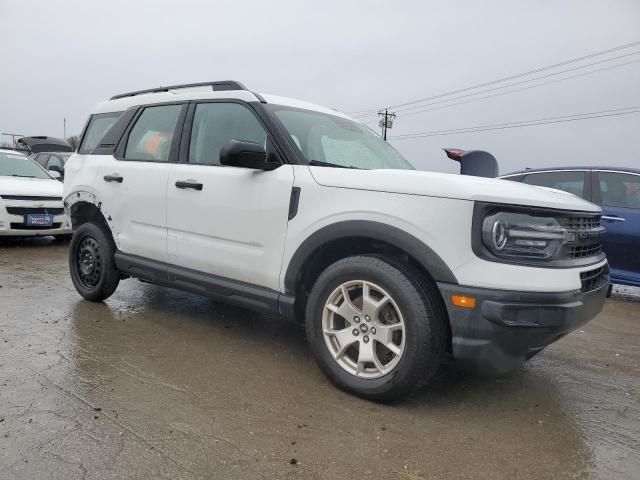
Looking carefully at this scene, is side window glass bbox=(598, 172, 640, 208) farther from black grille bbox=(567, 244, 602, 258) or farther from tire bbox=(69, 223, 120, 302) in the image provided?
tire bbox=(69, 223, 120, 302)

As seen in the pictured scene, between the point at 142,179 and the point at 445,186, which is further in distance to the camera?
the point at 142,179

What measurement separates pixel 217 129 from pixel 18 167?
712 cm

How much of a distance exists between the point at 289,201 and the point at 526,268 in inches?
57.4

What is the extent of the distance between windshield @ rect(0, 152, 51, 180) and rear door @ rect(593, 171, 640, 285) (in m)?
9.06

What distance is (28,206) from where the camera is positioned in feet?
26.4

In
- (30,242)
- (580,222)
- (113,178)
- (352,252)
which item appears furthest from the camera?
(30,242)

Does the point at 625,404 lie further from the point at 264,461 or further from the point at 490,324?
the point at 264,461

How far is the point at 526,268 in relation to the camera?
2545mm

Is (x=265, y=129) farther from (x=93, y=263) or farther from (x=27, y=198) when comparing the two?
(x=27, y=198)

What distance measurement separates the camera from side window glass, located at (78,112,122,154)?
4.76 metres

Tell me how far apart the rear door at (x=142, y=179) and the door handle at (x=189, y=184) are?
203 millimetres

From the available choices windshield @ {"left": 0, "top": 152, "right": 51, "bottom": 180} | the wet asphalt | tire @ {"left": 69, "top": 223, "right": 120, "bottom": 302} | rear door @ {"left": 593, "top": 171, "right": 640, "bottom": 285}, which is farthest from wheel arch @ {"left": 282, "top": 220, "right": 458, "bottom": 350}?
windshield @ {"left": 0, "top": 152, "right": 51, "bottom": 180}

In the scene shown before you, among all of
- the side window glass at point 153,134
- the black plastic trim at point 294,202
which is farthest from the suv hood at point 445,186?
the side window glass at point 153,134

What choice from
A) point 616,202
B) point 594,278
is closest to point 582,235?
point 594,278
